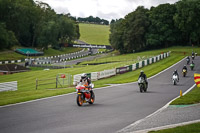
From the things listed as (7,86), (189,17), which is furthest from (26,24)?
(7,86)

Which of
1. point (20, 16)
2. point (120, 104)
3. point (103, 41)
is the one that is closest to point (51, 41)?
point (20, 16)

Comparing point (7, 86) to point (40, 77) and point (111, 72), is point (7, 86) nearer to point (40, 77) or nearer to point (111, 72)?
point (111, 72)

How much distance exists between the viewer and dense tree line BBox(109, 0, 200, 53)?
102125mm

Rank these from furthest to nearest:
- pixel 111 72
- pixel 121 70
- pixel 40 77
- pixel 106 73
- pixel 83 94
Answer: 1. pixel 40 77
2. pixel 121 70
3. pixel 111 72
4. pixel 106 73
5. pixel 83 94

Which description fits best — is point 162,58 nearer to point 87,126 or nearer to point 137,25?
point 137,25

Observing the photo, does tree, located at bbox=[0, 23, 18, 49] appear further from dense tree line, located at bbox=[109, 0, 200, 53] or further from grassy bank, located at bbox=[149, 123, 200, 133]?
grassy bank, located at bbox=[149, 123, 200, 133]

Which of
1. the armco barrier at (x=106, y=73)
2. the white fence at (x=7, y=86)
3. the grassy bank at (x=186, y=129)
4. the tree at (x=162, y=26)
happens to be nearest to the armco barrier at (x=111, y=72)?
the armco barrier at (x=106, y=73)

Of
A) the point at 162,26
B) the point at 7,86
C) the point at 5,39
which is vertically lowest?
the point at 7,86

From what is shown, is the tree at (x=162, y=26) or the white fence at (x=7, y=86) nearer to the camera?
the white fence at (x=7, y=86)

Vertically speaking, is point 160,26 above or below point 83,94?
above

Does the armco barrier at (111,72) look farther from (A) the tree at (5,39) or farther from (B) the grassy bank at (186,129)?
(A) the tree at (5,39)

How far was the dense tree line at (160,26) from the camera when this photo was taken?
102 m

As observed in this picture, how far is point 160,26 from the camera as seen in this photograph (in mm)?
104375

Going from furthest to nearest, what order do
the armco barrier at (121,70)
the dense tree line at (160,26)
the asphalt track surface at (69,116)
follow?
the dense tree line at (160,26) < the armco barrier at (121,70) < the asphalt track surface at (69,116)
